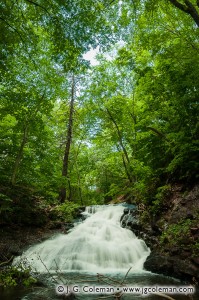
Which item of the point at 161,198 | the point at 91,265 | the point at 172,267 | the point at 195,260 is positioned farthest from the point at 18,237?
the point at 195,260

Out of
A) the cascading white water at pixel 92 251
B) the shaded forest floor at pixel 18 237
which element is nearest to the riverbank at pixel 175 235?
the cascading white water at pixel 92 251

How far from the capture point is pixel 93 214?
46.6 ft

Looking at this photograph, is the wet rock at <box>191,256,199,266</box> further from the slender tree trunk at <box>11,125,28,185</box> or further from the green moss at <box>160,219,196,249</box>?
the slender tree trunk at <box>11,125,28,185</box>

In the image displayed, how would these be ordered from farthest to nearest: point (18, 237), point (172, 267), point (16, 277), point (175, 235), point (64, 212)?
1. point (64, 212)
2. point (18, 237)
3. point (175, 235)
4. point (172, 267)
5. point (16, 277)

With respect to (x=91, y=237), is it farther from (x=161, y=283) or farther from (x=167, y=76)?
(x=167, y=76)

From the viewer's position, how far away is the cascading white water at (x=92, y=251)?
7742 millimetres

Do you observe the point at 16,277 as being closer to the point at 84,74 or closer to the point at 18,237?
the point at 18,237

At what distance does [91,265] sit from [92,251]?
76 centimetres

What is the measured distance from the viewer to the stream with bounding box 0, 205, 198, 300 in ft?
17.3

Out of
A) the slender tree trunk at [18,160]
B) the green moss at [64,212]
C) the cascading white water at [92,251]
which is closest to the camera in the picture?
the cascading white water at [92,251]

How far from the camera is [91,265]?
787 centimetres

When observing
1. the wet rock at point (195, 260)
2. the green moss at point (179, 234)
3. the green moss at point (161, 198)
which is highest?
the green moss at point (161, 198)

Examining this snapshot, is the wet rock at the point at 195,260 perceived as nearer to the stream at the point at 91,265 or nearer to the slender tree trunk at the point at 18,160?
the stream at the point at 91,265

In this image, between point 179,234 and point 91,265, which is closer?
point 179,234
